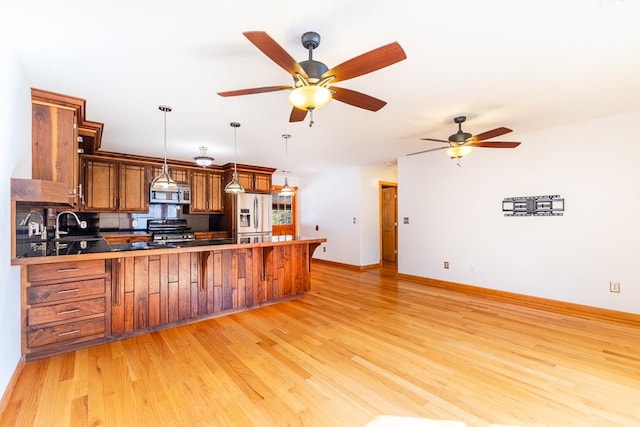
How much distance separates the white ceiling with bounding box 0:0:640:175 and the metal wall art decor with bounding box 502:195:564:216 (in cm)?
98

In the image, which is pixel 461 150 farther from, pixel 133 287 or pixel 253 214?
pixel 253 214

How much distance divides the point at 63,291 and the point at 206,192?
150 inches

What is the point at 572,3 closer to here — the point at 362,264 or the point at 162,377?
the point at 162,377

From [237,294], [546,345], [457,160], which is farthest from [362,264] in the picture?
Result: [546,345]

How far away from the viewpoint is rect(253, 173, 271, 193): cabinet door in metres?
6.50

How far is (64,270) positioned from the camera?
2.53m

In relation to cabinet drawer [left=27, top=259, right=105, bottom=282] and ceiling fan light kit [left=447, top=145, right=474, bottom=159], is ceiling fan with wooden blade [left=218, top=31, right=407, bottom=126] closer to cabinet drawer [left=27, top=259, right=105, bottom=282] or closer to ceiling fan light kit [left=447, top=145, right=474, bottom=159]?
ceiling fan light kit [left=447, top=145, right=474, bottom=159]

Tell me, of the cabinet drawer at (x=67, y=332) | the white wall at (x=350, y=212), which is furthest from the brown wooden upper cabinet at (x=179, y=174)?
the cabinet drawer at (x=67, y=332)

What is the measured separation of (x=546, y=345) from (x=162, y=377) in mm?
3328

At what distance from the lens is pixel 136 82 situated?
8.22 ft

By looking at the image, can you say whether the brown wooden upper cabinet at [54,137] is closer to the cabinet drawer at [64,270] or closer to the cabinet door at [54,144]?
the cabinet door at [54,144]

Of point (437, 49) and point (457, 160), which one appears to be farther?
point (457, 160)

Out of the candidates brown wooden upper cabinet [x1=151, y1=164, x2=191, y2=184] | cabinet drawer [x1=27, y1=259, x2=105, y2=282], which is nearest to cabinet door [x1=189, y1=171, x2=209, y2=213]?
brown wooden upper cabinet [x1=151, y1=164, x2=191, y2=184]

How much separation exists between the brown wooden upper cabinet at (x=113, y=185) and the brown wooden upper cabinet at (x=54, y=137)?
2569 mm
